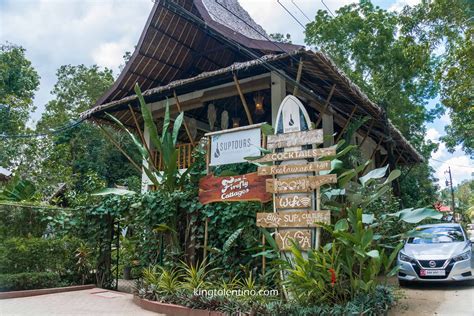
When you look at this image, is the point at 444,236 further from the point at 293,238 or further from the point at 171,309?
the point at 171,309

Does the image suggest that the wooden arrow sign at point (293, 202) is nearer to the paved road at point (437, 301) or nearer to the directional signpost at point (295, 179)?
the directional signpost at point (295, 179)

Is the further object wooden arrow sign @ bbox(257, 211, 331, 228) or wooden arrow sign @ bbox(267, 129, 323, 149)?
wooden arrow sign @ bbox(267, 129, 323, 149)

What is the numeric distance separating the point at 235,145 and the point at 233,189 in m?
0.76

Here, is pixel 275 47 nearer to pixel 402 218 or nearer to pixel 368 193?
pixel 368 193

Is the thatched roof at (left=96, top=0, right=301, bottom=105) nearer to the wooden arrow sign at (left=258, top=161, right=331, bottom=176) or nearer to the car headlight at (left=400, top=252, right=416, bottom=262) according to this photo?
the wooden arrow sign at (left=258, top=161, right=331, bottom=176)

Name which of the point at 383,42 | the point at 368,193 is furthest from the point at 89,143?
the point at 368,193

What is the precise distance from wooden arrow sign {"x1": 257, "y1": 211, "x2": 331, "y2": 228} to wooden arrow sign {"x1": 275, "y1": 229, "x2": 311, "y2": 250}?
0.08 metres

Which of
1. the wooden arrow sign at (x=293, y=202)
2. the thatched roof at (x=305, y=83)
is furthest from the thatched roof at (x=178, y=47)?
the wooden arrow sign at (x=293, y=202)

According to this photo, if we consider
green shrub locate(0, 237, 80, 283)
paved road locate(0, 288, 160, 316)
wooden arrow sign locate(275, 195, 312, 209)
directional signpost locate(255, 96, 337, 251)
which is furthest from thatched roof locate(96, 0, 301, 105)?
paved road locate(0, 288, 160, 316)

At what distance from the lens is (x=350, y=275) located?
13.6ft

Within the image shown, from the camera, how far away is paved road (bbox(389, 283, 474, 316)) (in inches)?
194

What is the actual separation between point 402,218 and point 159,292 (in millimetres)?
3442

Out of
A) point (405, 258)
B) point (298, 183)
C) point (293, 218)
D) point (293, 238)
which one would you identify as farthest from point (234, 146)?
point (405, 258)

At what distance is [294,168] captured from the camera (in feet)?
15.5
